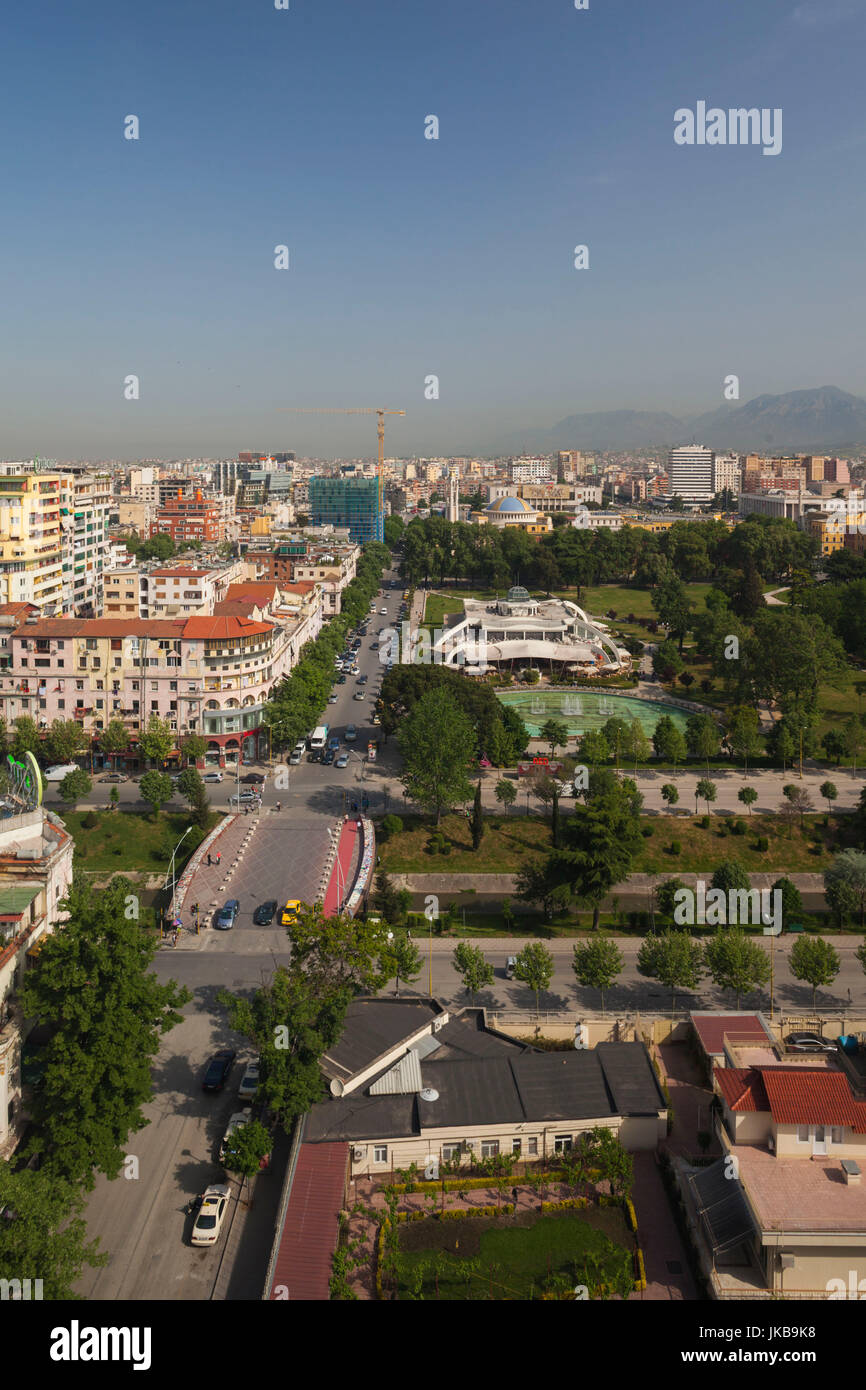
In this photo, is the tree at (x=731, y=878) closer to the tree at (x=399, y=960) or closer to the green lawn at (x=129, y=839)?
the tree at (x=399, y=960)

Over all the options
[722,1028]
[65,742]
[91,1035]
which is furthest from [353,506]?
[91,1035]

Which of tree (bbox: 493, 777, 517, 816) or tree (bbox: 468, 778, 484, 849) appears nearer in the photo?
tree (bbox: 468, 778, 484, 849)

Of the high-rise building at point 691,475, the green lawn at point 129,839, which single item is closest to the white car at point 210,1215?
the green lawn at point 129,839

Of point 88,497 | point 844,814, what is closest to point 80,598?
point 88,497

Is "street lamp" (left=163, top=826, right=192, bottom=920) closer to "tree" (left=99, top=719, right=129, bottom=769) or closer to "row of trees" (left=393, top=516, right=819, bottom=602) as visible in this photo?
"tree" (left=99, top=719, right=129, bottom=769)

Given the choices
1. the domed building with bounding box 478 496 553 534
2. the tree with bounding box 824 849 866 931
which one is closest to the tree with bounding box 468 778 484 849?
the tree with bounding box 824 849 866 931

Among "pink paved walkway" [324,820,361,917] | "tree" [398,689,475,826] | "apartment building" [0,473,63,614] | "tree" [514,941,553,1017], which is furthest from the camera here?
"apartment building" [0,473,63,614]
